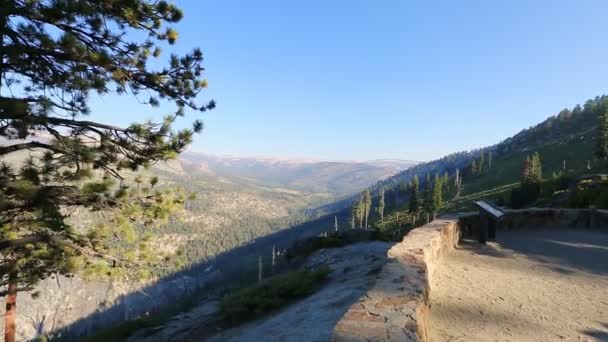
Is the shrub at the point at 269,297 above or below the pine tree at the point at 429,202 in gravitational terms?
above

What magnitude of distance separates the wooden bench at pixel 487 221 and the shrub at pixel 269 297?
5841 mm

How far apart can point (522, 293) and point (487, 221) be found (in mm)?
5772

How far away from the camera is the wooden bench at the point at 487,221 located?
38.7ft

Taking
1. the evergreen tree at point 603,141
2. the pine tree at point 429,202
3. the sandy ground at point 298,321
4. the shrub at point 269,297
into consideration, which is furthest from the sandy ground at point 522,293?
the pine tree at point 429,202

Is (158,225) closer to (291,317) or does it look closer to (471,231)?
(291,317)

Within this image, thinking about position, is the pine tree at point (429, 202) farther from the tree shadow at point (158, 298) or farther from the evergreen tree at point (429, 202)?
the tree shadow at point (158, 298)

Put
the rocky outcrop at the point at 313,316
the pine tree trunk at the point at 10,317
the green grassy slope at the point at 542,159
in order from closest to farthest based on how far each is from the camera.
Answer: the rocky outcrop at the point at 313,316
the pine tree trunk at the point at 10,317
the green grassy slope at the point at 542,159

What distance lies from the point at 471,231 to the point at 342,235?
7.78 m

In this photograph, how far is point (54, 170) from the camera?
24.9ft

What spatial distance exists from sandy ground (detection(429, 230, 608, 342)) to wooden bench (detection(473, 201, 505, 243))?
1.44 ft

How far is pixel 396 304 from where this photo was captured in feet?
15.7

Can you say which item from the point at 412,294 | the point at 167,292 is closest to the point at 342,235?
the point at 412,294

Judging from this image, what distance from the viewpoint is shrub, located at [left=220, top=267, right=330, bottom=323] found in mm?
9391

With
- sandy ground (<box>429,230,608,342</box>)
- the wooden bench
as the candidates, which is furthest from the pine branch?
the wooden bench
